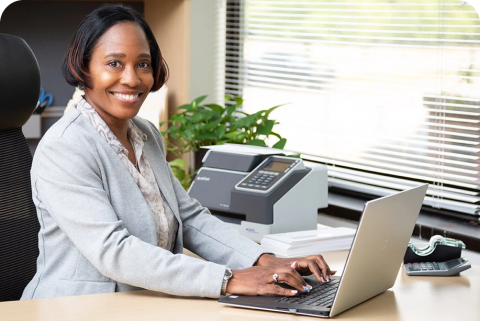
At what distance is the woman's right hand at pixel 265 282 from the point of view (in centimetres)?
134

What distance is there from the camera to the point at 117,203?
4.75ft

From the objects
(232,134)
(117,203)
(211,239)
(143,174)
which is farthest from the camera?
(232,134)

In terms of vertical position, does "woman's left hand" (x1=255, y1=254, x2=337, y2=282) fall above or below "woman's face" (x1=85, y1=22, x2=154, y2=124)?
below

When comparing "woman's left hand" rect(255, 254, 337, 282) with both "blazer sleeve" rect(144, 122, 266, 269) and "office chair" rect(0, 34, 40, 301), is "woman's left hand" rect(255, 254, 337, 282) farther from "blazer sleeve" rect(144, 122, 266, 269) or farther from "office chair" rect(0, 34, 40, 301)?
"office chair" rect(0, 34, 40, 301)

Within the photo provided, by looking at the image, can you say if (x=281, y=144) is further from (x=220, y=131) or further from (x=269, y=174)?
(x=269, y=174)

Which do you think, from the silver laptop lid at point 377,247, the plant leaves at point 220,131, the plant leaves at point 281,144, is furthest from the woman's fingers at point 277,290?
the plant leaves at point 220,131

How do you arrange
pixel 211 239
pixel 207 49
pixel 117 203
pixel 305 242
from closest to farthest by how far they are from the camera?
pixel 117 203
pixel 211 239
pixel 305 242
pixel 207 49

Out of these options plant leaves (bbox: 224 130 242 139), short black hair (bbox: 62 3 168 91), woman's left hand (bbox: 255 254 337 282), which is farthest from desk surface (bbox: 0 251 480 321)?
plant leaves (bbox: 224 130 242 139)

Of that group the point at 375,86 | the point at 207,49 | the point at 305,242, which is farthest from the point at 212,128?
the point at 305,242

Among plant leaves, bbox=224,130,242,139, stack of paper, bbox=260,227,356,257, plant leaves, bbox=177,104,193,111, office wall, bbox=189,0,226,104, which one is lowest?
stack of paper, bbox=260,227,356,257

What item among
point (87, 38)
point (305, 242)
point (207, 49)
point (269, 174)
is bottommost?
point (305, 242)

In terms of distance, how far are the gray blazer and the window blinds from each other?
1.18 m

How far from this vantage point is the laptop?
A: 47.9 inches

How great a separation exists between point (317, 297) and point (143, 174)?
513mm
